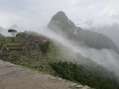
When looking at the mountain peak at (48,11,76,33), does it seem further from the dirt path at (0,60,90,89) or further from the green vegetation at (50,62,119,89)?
the dirt path at (0,60,90,89)

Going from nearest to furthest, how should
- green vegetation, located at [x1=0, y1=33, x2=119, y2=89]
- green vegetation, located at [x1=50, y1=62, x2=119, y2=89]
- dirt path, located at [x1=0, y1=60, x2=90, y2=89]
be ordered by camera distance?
dirt path, located at [x1=0, y1=60, x2=90, y2=89] → green vegetation, located at [x1=0, y1=33, x2=119, y2=89] → green vegetation, located at [x1=50, y1=62, x2=119, y2=89]

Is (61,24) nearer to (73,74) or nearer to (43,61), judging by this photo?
(73,74)

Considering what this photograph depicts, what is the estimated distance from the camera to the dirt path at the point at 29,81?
12.2 m

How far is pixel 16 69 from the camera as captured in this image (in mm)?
16734

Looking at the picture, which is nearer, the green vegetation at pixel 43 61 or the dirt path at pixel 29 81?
the dirt path at pixel 29 81

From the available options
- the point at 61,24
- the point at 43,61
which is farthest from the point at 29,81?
the point at 61,24

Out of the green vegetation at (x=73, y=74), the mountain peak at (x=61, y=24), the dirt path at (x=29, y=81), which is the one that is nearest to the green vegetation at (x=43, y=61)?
the green vegetation at (x=73, y=74)

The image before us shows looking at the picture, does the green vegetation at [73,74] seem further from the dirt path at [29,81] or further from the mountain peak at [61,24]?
the mountain peak at [61,24]

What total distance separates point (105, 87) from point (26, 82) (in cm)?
6614

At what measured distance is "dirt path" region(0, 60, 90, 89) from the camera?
1223cm

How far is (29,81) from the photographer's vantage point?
13.4 meters

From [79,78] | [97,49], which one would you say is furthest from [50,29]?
[79,78]

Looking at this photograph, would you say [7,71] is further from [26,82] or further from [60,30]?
[60,30]

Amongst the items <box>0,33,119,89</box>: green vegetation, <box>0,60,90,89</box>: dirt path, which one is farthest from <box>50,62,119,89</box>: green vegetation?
<box>0,60,90,89</box>: dirt path
